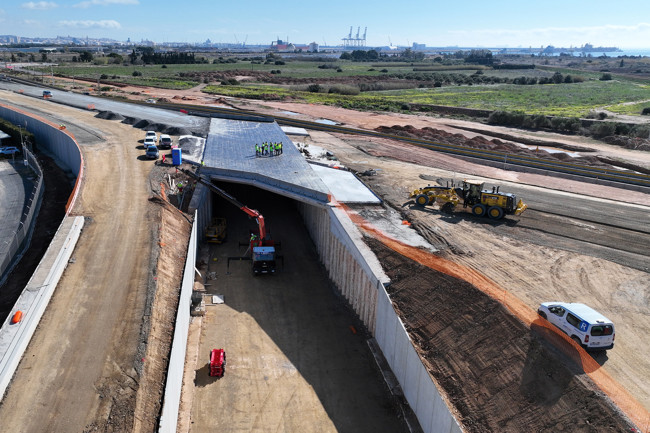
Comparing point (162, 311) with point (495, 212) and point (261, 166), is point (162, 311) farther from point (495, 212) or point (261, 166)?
point (495, 212)

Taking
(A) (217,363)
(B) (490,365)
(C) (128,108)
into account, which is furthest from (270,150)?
(C) (128,108)

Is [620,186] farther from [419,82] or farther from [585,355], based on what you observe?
[419,82]

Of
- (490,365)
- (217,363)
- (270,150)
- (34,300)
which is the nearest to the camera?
(490,365)

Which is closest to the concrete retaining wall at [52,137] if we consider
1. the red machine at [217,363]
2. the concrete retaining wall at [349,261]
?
the concrete retaining wall at [349,261]

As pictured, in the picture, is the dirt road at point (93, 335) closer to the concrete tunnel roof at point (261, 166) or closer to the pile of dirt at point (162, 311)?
the pile of dirt at point (162, 311)

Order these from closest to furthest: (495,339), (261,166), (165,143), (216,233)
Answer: (495,339) < (216,233) < (261,166) < (165,143)

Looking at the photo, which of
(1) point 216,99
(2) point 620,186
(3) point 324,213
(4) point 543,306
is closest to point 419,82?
(1) point 216,99

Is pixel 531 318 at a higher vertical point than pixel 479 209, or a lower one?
lower

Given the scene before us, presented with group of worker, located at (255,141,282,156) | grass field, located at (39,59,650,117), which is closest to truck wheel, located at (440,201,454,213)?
group of worker, located at (255,141,282,156)
